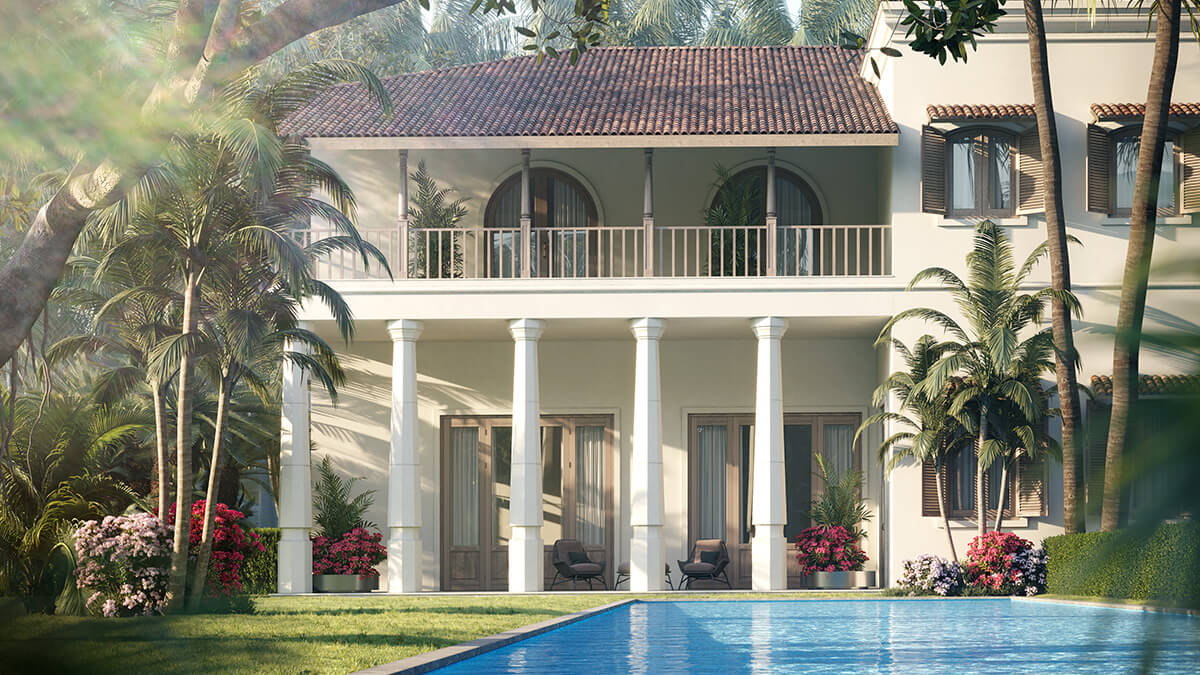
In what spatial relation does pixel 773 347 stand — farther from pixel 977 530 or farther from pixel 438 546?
pixel 438 546

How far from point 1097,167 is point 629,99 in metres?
7.86

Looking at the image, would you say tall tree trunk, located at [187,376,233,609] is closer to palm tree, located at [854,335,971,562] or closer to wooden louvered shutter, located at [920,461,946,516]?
palm tree, located at [854,335,971,562]

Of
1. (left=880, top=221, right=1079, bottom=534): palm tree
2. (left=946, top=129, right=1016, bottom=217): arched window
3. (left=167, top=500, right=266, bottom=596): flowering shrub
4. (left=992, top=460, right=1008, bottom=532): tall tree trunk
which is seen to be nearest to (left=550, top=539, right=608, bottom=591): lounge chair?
(left=880, top=221, right=1079, bottom=534): palm tree

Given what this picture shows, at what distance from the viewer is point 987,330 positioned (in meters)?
19.8

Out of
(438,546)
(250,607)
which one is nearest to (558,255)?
(438,546)

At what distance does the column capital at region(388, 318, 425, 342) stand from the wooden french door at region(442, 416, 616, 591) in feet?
10.5

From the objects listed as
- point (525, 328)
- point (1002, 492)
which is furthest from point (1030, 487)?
point (525, 328)

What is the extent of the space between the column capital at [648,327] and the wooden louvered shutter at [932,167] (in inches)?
183

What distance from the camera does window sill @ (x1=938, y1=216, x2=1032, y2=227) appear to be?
69.8ft

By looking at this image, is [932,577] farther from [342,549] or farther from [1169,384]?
[1169,384]

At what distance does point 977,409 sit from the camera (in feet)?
66.1

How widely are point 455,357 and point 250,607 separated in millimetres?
9959

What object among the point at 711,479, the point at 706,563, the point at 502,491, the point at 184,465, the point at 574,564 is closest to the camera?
the point at 184,465

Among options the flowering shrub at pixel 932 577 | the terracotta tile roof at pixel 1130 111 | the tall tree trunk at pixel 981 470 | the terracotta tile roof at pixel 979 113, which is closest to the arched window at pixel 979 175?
the terracotta tile roof at pixel 979 113
